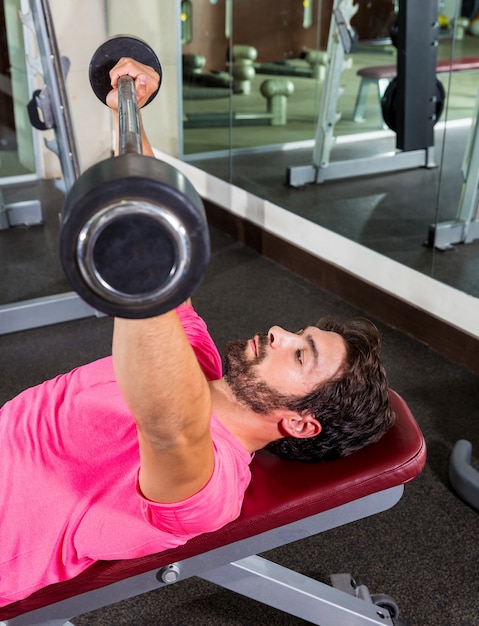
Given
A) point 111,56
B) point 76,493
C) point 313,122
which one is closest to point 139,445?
point 76,493

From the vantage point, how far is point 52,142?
9.39ft

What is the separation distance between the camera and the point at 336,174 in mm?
3738

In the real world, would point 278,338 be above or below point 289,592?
above

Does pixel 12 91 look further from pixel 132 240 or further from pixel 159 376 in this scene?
pixel 132 240

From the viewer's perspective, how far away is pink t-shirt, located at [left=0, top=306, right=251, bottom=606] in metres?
1.19

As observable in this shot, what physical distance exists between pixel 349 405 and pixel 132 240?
807 millimetres

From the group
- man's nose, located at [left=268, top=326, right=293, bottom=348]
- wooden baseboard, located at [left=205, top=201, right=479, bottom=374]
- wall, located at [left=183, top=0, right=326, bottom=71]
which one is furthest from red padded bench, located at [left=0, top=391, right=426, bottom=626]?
wall, located at [left=183, top=0, right=326, bottom=71]

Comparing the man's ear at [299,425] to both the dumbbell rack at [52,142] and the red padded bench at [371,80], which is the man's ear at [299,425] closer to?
the dumbbell rack at [52,142]

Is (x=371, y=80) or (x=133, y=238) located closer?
(x=133, y=238)

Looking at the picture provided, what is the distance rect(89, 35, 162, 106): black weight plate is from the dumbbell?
1042mm

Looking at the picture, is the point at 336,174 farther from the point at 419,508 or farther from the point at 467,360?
the point at 419,508

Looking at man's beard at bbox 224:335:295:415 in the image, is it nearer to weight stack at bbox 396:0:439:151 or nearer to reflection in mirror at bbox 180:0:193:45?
weight stack at bbox 396:0:439:151

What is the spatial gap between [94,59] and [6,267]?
1931mm

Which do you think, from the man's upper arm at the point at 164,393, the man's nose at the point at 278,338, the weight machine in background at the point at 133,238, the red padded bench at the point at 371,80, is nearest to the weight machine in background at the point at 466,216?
the red padded bench at the point at 371,80
